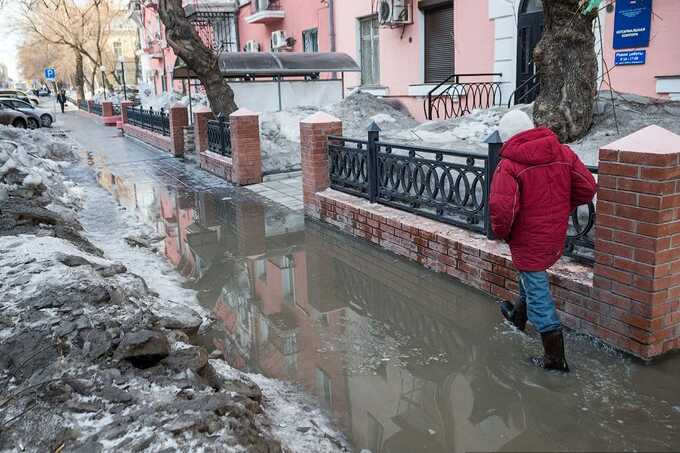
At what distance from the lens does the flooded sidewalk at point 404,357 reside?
327 centimetres

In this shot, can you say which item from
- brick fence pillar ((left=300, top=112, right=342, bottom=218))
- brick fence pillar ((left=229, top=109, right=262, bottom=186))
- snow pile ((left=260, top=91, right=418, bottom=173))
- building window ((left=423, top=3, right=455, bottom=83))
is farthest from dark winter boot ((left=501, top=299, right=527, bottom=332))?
building window ((left=423, top=3, right=455, bottom=83))

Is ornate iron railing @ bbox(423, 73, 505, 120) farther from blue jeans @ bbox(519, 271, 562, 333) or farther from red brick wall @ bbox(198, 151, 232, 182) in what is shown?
blue jeans @ bbox(519, 271, 562, 333)

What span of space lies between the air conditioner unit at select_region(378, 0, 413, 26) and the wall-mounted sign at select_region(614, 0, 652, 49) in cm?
666

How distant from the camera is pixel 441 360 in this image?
4.12 m

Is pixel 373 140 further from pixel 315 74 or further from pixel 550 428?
pixel 315 74

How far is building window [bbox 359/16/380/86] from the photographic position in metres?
18.1

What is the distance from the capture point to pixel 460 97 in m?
13.6

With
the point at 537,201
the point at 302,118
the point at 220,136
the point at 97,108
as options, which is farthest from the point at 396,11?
the point at 97,108

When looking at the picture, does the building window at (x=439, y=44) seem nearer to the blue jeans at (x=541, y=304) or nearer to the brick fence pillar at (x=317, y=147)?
the brick fence pillar at (x=317, y=147)

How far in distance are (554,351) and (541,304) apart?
1.03 feet

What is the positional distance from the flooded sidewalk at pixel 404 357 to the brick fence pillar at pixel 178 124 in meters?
9.71

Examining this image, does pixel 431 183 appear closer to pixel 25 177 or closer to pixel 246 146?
pixel 246 146

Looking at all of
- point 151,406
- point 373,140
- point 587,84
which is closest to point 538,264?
point 151,406

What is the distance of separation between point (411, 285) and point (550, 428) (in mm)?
2460
